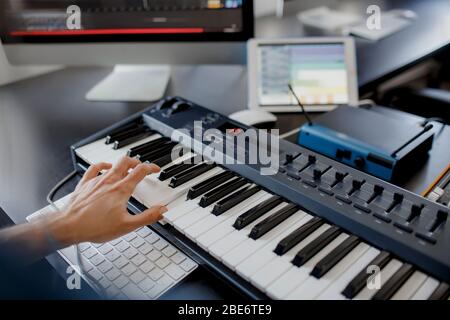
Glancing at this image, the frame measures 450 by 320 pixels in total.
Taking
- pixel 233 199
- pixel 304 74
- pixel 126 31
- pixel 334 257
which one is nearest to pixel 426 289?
pixel 334 257

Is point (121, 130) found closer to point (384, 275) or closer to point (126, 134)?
point (126, 134)

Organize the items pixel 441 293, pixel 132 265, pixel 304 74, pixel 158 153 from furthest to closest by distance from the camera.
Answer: pixel 304 74 < pixel 158 153 < pixel 132 265 < pixel 441 293

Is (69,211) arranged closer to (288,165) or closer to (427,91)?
(288,165)

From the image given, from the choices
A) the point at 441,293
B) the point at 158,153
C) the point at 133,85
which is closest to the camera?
the point at 441,293

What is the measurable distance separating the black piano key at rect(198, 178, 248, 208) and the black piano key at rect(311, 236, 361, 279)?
0.22 m

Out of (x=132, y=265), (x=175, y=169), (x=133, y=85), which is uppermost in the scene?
(x=133, y=85)

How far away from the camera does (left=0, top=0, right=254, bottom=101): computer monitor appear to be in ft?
3.50

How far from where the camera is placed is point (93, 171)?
2.54 feet

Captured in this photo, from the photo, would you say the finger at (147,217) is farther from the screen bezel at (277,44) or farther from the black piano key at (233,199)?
the screen bezel at (277,44)

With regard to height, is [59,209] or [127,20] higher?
[127,20]

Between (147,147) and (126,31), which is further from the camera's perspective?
(126,31)

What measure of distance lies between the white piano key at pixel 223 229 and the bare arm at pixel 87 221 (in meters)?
0.09

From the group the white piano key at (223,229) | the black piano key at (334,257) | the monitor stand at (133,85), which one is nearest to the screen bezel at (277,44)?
the monitor stand at (133,85)

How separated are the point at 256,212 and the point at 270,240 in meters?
0.07
